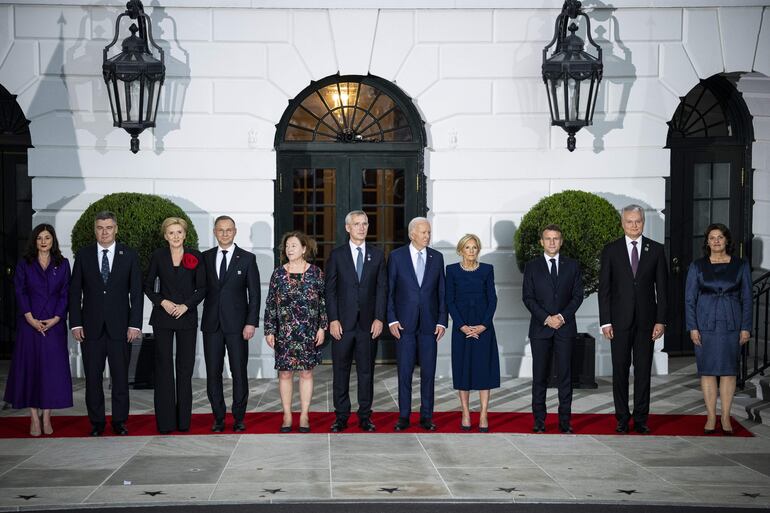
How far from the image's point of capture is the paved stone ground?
24.8 feet

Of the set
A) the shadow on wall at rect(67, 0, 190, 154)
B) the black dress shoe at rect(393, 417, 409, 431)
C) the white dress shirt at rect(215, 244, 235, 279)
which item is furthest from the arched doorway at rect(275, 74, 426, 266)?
the black dress shoe at rect(393, 417, 409, 431)

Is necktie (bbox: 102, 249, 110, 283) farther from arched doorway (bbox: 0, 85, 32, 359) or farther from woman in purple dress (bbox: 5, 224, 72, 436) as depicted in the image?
arched doorway (bbox: 0, 85, 32, 359)

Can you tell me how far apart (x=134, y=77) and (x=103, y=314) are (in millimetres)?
3104

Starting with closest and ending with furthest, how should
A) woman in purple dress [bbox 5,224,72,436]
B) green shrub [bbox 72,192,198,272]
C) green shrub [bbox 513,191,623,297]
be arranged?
woman in purple dress [bbox 5,224,72,436]
green shrub [bbox 72,192,198,272]
green shrub [bbox 513,191,623,297]

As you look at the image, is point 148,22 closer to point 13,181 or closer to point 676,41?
point 13,181

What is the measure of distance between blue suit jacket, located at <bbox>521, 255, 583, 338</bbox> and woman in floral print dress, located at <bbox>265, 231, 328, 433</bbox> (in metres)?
1.78

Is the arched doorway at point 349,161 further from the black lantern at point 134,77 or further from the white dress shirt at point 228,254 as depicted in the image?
the white dress shirt at point 228,254

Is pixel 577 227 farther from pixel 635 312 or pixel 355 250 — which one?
pixel 355 250

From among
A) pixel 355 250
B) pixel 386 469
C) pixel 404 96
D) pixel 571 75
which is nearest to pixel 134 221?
pixel 355 250

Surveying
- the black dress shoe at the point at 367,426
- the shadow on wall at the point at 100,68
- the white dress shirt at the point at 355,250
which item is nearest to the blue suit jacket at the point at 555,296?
the white dress shirt at the point at 355,250

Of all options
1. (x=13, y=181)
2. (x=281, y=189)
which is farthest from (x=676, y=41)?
(x=13, y=181)

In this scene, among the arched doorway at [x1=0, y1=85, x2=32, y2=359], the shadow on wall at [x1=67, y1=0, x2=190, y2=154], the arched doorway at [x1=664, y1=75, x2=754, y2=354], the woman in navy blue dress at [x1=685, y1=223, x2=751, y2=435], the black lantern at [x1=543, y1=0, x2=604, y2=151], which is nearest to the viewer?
the woman in navy blue dress at [x1=685, y1=223, x2=751, y2=435]

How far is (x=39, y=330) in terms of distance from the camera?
9641 millimetres

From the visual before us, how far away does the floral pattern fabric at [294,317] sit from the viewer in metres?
9.70
